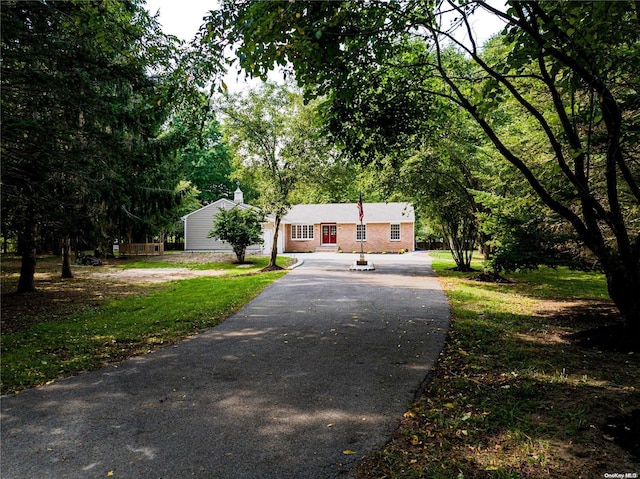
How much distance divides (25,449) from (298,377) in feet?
8.97

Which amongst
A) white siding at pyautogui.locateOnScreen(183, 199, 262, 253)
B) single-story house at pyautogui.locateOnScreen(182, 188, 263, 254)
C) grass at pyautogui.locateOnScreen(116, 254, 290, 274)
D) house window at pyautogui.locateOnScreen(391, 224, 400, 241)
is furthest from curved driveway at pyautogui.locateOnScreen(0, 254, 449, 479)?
house window at pyautogui.locateOnScreen(391, 224, 400, 241)

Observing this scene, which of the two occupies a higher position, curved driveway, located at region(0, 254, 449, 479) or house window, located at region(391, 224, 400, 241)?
house window, located at region(391, 224, 400, 241)

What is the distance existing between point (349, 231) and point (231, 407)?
3192 centimetres

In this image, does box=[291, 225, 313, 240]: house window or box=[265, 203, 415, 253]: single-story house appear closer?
box=[265, 203, 415, 253]: single-story house

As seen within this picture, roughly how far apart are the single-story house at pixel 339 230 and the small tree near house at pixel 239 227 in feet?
35.0

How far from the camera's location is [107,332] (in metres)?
7.43

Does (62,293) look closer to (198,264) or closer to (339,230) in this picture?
(198,264)

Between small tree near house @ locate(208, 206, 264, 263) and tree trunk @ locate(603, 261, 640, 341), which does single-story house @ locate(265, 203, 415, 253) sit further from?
tree trunk @ locate(603, 261, 640, 341)

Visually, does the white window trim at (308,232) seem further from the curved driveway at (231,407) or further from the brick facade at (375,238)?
the curved driveway at (231,407)

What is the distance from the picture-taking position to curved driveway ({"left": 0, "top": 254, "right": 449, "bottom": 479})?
9.98ft

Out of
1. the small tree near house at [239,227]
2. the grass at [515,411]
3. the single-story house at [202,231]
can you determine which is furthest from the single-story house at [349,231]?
the grass at [515,411]

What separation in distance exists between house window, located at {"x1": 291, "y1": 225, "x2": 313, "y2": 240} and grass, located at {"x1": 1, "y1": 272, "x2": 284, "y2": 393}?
24.3 m

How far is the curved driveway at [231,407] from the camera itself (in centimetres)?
304

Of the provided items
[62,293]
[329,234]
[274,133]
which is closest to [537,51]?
[62,293]
